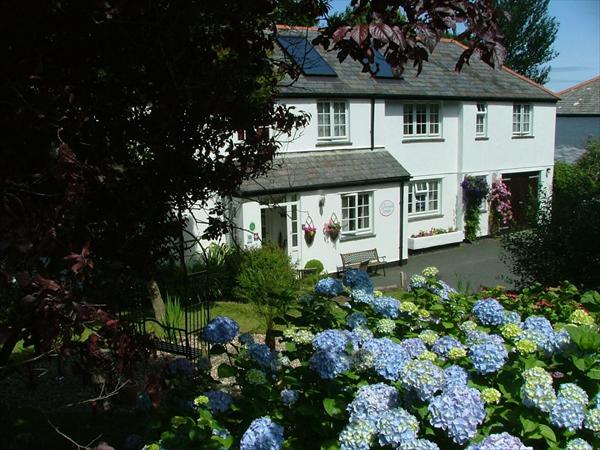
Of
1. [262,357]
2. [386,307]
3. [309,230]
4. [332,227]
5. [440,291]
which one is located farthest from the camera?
[332,227]

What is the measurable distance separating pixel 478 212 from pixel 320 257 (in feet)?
28.0

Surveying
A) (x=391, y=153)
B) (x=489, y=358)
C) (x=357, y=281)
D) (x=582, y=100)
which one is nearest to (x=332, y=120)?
(x=391, y=153)

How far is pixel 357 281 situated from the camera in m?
4.56

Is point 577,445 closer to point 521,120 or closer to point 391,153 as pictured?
point 391,153

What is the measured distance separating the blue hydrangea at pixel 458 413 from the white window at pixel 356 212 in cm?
1569

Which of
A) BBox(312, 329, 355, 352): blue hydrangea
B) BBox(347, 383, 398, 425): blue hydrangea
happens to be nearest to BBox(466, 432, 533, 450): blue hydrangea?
BBox(347, 383, 398, 425): blue hydrangea

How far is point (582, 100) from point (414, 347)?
35.7 metres

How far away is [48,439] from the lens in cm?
566

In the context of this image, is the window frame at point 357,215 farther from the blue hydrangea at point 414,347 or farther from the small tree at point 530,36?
the small tree at point 530,36

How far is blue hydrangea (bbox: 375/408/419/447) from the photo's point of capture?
2.76 meters

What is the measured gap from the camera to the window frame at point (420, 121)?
2109 centimetres

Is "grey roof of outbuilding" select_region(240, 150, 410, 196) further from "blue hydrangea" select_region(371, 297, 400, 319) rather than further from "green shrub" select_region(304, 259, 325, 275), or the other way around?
"blue hydrangea" select_region(371, 297, 400, 319)

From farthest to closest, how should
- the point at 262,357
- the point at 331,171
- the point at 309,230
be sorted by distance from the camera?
the point at 331,171 < the point at 309,230 < the point at 262,357

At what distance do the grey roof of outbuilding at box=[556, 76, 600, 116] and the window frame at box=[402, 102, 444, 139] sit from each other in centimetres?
1524
